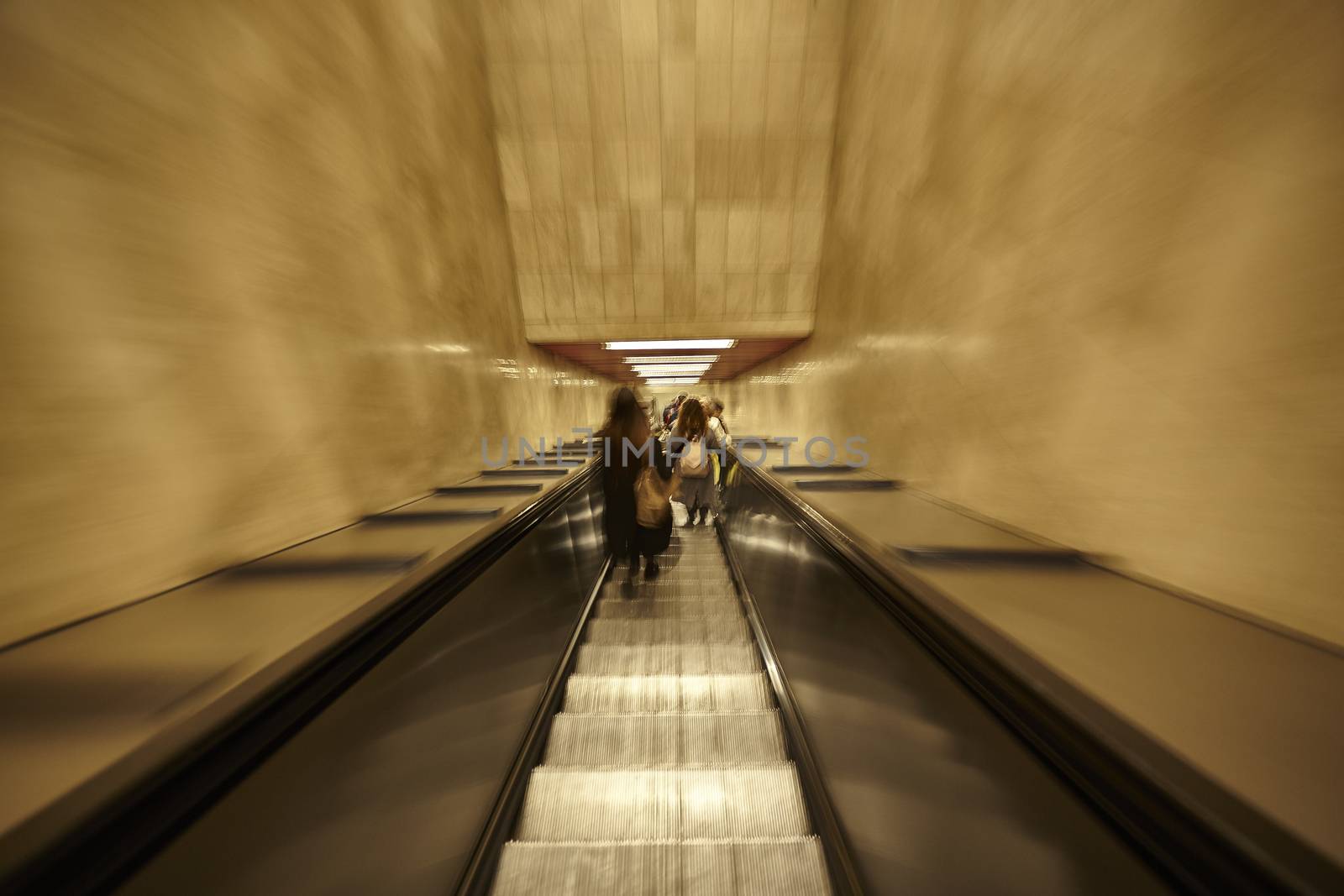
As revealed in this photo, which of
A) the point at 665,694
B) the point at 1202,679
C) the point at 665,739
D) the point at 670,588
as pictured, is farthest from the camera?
the point at 670,588

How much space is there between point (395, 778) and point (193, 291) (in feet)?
5.12

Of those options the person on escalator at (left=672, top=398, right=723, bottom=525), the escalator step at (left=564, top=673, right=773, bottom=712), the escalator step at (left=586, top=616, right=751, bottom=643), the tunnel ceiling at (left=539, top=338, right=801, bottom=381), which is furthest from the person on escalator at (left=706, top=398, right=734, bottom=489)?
the escalator step at (left=564, top=673, right=773, bottom=712)

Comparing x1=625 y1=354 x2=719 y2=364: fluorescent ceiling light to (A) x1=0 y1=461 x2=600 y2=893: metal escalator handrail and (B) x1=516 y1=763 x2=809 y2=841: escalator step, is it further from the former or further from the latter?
(A) x1=0 y1=461 x2=600 y2=893: metal escalator handrail

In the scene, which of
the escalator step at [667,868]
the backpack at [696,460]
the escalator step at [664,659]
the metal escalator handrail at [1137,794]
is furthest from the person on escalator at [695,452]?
the metal escalator handrail at [1137,794]

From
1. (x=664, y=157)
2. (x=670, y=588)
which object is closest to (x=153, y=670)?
(x=670, y=588)

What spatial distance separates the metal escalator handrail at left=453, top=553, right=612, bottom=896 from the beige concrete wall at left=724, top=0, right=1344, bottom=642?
87.6 inches

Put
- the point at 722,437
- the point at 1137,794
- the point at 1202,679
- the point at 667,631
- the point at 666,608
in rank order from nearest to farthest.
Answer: the point at 1137,794 → the point at 1202,679 → the point at 667,631 → the point at 666,608 → the point at 722,437

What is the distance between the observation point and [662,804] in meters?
1.69

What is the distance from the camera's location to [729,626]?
302cm

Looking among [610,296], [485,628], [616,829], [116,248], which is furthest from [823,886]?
[610,296]

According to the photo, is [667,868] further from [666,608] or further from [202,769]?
[666,608]

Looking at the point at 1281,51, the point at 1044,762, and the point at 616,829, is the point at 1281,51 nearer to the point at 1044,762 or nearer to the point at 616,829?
the point at 1044,762

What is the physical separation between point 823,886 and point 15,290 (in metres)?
2.68

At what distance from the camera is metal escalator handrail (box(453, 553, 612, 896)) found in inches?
52.8
